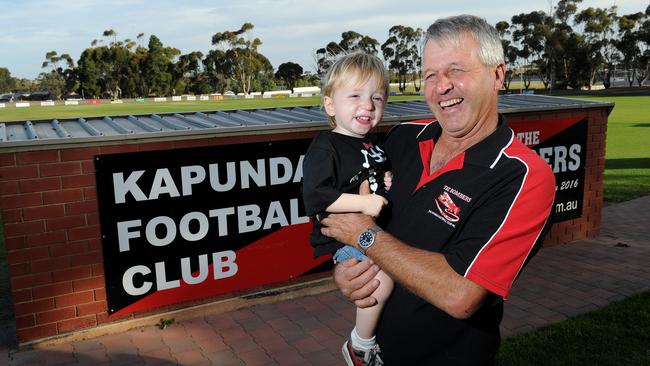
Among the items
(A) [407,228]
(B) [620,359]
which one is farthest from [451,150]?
(B) [620,359]

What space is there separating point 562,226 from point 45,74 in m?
132

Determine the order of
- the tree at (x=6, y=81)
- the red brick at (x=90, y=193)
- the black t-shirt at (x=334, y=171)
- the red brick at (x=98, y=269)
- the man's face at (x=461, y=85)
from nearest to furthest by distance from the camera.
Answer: the man's face at (x=461, y=85) → the black t-shirt at (x=334, y=171) → the red brick at (x=90, y=193) → the red brick at (x=98, y=269) → the tree at (x=6, y=81)

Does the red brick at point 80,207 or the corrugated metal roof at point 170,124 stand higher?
the corrugated metal roof at point 170,124

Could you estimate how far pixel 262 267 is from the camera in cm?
577

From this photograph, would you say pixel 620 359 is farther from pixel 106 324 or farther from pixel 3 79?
pixel 3 79

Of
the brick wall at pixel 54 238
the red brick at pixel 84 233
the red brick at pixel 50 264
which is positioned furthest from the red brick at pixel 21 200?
the red brick at pixel 50 264

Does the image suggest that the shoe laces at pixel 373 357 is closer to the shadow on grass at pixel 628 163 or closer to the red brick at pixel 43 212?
the red brick at pixel 43 212

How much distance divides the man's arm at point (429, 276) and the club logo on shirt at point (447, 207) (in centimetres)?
17

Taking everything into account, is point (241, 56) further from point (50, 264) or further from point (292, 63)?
point (50, 264)

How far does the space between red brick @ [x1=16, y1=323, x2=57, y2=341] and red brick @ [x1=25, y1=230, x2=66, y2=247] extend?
76 centimetres

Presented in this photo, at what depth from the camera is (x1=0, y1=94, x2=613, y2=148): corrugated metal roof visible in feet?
16.0

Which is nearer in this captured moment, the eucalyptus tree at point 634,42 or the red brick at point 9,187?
the red brick at point 9,187

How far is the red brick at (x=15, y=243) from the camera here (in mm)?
4602

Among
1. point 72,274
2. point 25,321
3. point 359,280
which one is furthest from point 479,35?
point 25,321
